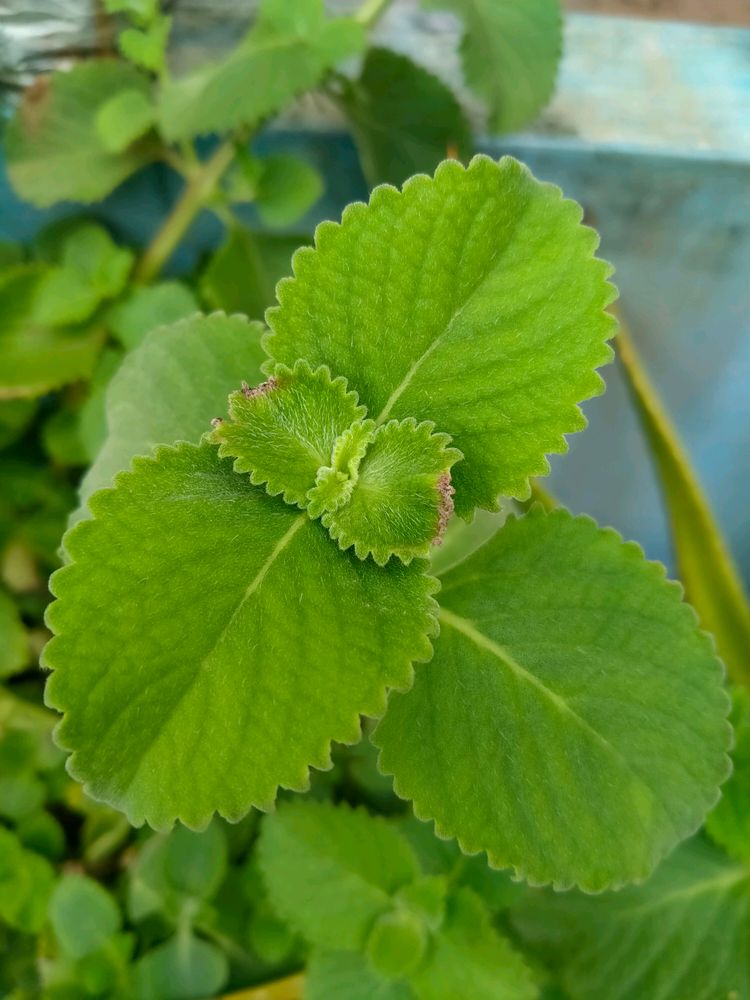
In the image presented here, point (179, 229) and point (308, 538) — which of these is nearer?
point (308, 538)

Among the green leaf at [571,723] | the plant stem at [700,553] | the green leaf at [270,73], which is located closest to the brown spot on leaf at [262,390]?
the green leaf at [571,723]

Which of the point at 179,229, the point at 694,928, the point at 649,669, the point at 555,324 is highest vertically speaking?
the point at 555,324

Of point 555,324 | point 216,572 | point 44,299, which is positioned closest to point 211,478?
point 216,572

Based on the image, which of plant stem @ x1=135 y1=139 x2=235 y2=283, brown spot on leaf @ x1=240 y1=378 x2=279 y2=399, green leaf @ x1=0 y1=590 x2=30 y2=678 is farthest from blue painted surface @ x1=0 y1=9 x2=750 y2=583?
brown spot on leaf @ x1=240 y1=378 x2=279 y2=399

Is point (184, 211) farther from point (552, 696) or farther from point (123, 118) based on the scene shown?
point (552, 696)

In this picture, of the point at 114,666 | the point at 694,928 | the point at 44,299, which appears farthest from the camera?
the point at 44,299

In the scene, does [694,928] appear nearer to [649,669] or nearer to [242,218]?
[649,669]

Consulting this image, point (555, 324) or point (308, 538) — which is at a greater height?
point (555, 324)

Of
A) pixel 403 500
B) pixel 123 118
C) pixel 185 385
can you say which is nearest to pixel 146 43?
pixel 123 118
